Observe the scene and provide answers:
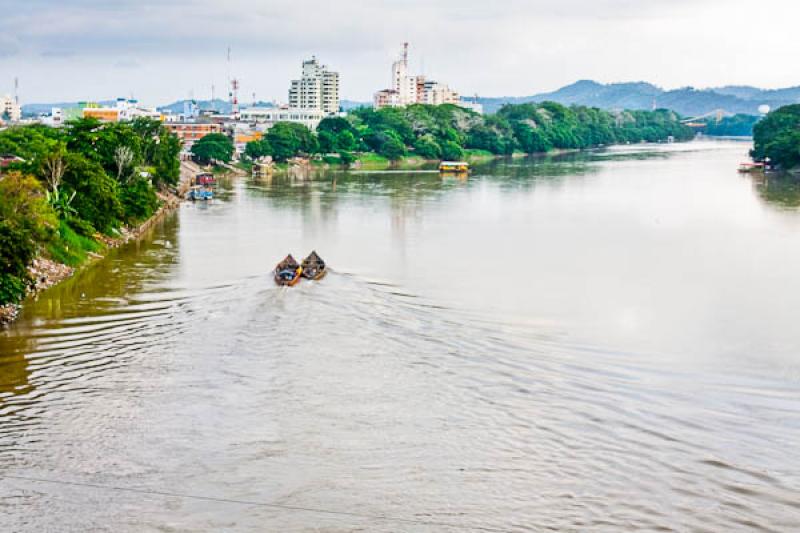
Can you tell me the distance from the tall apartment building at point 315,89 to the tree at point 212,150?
177ft

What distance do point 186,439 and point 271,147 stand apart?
4937 cm

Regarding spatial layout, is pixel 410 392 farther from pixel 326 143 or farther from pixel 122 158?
pixel 326 143

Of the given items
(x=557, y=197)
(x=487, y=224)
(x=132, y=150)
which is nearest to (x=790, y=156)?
(x=557, y=197)

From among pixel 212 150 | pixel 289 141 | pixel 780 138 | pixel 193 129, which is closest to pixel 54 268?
pixel 212 150

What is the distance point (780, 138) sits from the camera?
56.6 m

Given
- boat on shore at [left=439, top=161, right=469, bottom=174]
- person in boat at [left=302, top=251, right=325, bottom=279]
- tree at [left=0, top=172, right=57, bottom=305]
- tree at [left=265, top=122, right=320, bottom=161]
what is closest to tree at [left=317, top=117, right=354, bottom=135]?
tree at [left=265, top=122, right=320, bottom=161]

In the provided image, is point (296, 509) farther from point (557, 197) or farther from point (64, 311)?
point (557, 197)

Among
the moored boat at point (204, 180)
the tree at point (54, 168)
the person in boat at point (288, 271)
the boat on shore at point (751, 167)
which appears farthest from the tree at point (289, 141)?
the person in boat at point (288, 271)

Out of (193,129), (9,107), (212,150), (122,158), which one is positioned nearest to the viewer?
(122,158)

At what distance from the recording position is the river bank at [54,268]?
17438mm

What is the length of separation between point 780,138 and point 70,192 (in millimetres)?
45772

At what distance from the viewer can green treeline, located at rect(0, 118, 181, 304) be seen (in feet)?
56.7

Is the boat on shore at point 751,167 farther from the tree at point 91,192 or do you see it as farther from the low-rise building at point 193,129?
the tree at point 91,192

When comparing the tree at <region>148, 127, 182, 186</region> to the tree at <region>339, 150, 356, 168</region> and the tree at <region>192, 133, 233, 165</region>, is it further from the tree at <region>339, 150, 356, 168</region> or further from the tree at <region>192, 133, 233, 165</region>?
the tree at <region>339, 150, 356, 168</region>
